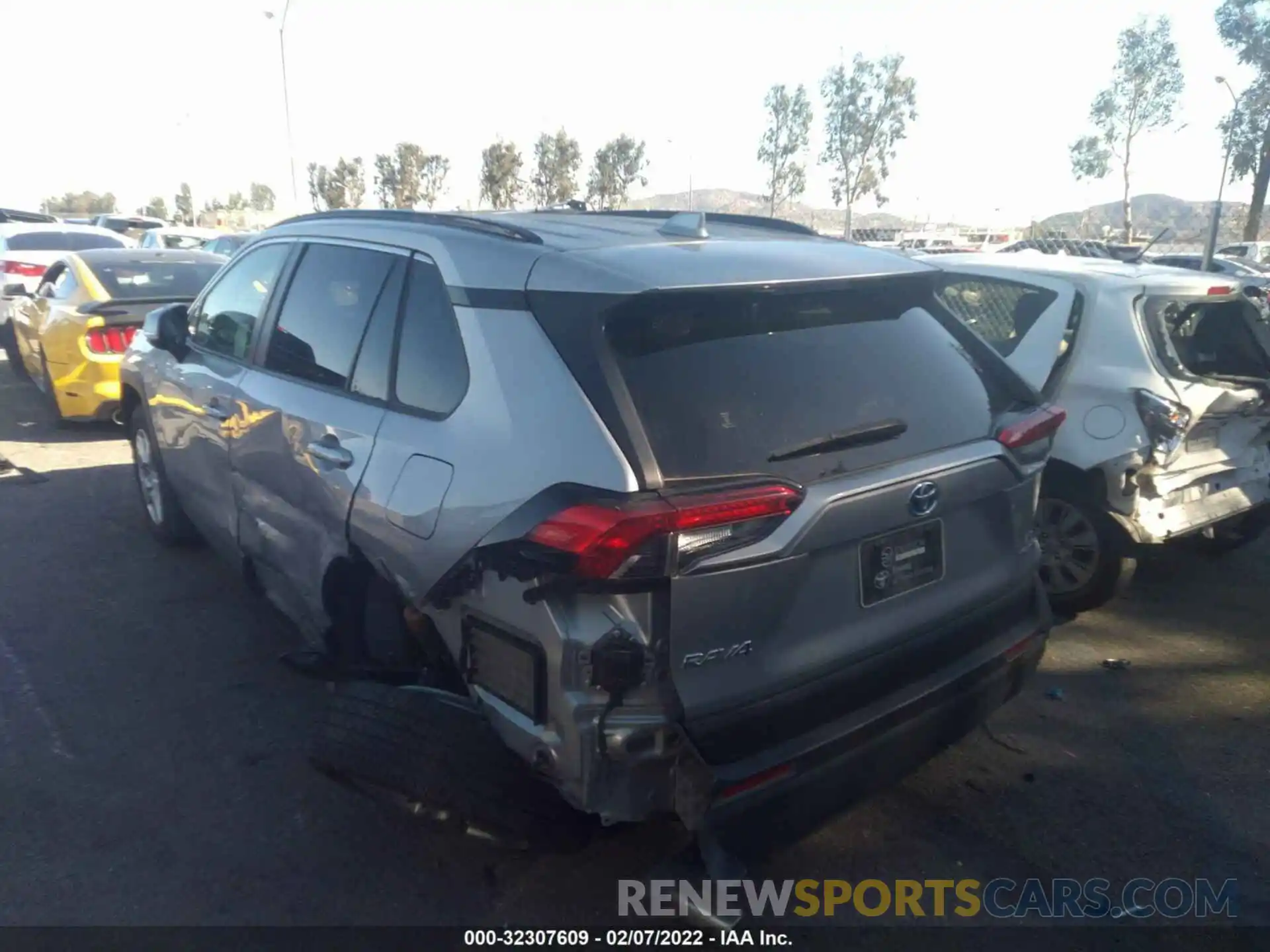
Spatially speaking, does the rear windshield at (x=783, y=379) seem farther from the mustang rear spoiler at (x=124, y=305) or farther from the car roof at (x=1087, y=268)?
the mustang rear spoiler at (x=124, y=305)

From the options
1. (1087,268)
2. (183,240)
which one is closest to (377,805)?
(1087,268)

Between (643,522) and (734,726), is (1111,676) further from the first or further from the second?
(643,522)

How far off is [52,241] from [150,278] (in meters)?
A: 6.31

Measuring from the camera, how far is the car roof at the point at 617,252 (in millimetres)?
2670


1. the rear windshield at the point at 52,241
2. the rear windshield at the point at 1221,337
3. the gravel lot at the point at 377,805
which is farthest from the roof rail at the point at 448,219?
the rear windshield at the point at 52,241

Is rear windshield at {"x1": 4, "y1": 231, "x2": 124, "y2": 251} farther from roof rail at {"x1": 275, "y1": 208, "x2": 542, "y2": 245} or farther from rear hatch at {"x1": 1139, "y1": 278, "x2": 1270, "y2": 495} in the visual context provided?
rear hatch at {"x1": 1139, "y1": 278, "x2": 1270, "y2": 495}

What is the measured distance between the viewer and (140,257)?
950 cm

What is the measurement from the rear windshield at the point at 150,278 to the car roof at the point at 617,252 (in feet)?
20.4

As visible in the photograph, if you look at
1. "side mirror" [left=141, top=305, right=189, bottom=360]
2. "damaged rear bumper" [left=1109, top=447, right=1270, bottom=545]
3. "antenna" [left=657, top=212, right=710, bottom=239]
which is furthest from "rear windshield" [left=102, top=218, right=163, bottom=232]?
"damaged rear bumper" [left=1109, top=447, right=1270, bottom=545]

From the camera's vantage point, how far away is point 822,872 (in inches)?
125

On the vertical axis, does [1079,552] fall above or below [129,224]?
below

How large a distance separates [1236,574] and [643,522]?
198 inches

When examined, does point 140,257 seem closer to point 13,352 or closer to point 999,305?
point 13,352

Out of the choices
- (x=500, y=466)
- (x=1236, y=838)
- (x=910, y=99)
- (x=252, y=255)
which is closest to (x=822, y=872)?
(x=1236, y=838)
